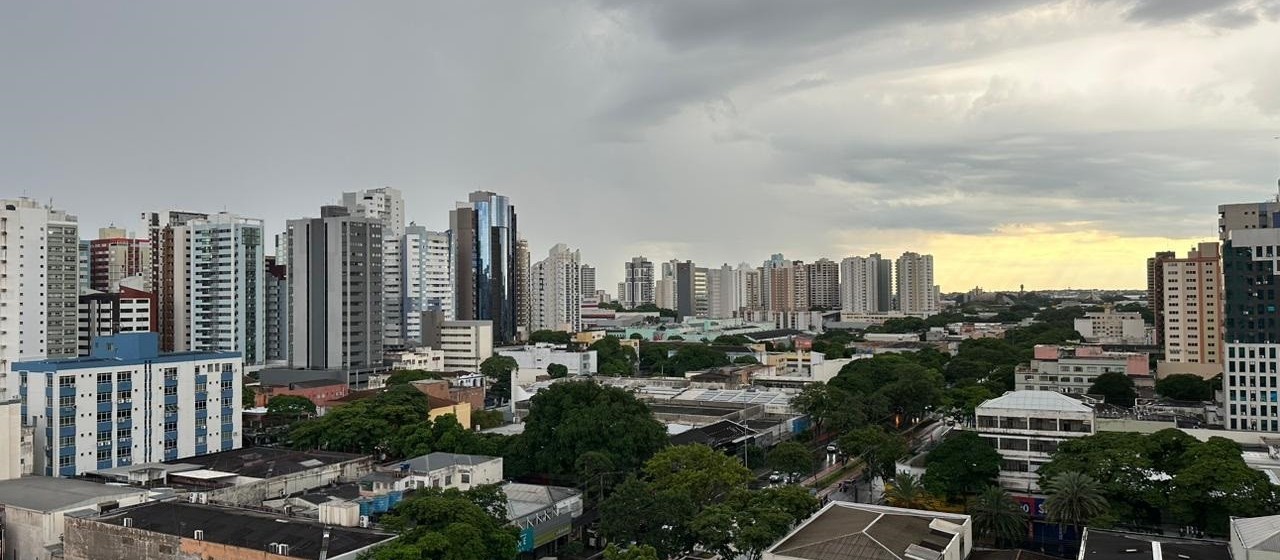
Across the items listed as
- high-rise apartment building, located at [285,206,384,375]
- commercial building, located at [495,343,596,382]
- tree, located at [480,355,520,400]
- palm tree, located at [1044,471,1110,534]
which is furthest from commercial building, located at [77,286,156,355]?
palm tree, located at [1044,471,1110,534]

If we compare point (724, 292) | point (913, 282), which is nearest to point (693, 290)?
point (724, 292)

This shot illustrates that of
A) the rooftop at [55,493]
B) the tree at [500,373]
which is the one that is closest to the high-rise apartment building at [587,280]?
the tree at [500,373]

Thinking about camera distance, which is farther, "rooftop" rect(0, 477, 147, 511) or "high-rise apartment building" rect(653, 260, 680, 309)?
"high-rise apartment building" rect(653, 260, 680, 309)

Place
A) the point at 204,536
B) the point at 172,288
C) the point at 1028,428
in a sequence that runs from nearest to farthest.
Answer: the point at 204,536, the point at 1028,428, the point at 172,288

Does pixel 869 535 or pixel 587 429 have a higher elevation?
pixel 587 429

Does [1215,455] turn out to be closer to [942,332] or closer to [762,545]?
[762,545]

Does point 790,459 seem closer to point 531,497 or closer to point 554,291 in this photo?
point 531,497

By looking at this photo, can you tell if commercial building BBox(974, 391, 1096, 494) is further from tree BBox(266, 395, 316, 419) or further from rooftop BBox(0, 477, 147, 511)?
tree BBox(266, 395, 316, 419)
